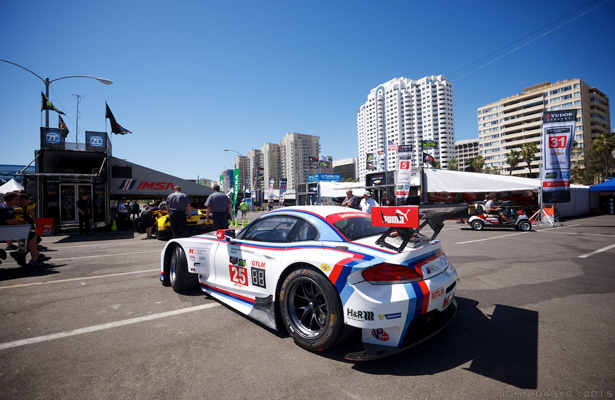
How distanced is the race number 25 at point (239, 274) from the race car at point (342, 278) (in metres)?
0.01

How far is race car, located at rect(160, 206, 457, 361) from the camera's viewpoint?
223cm

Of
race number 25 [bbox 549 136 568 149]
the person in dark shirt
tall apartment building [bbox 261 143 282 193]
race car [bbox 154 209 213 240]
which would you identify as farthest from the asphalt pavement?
tall apartment building [bbox 261 143 282 193]

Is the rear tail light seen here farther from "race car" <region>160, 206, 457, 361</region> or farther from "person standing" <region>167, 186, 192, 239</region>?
"person standing" <region>167, 186, 192, 239</region>

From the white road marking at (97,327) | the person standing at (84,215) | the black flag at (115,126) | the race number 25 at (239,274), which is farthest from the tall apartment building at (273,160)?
the race number 25 at (239,274)

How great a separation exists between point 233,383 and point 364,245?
4.81 feet

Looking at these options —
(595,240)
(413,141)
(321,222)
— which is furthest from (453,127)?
(321,222)

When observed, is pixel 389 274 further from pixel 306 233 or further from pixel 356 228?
pixel 306 233

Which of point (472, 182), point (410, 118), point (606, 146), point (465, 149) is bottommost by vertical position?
point (472, 182)

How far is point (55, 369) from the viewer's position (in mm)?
2295

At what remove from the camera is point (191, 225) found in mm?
10492

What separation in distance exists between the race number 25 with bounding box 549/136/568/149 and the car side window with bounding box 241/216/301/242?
17.0 metres

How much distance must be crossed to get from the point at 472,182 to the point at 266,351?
20.9 meters

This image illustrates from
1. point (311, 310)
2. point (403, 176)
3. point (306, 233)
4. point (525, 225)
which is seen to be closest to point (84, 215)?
point (306, 233)

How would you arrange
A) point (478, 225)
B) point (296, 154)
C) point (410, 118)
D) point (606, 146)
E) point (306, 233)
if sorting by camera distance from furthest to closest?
point (410, 118) → point (296, 154) → point (606, 146) → point (478, 225) → point (306, 233)
